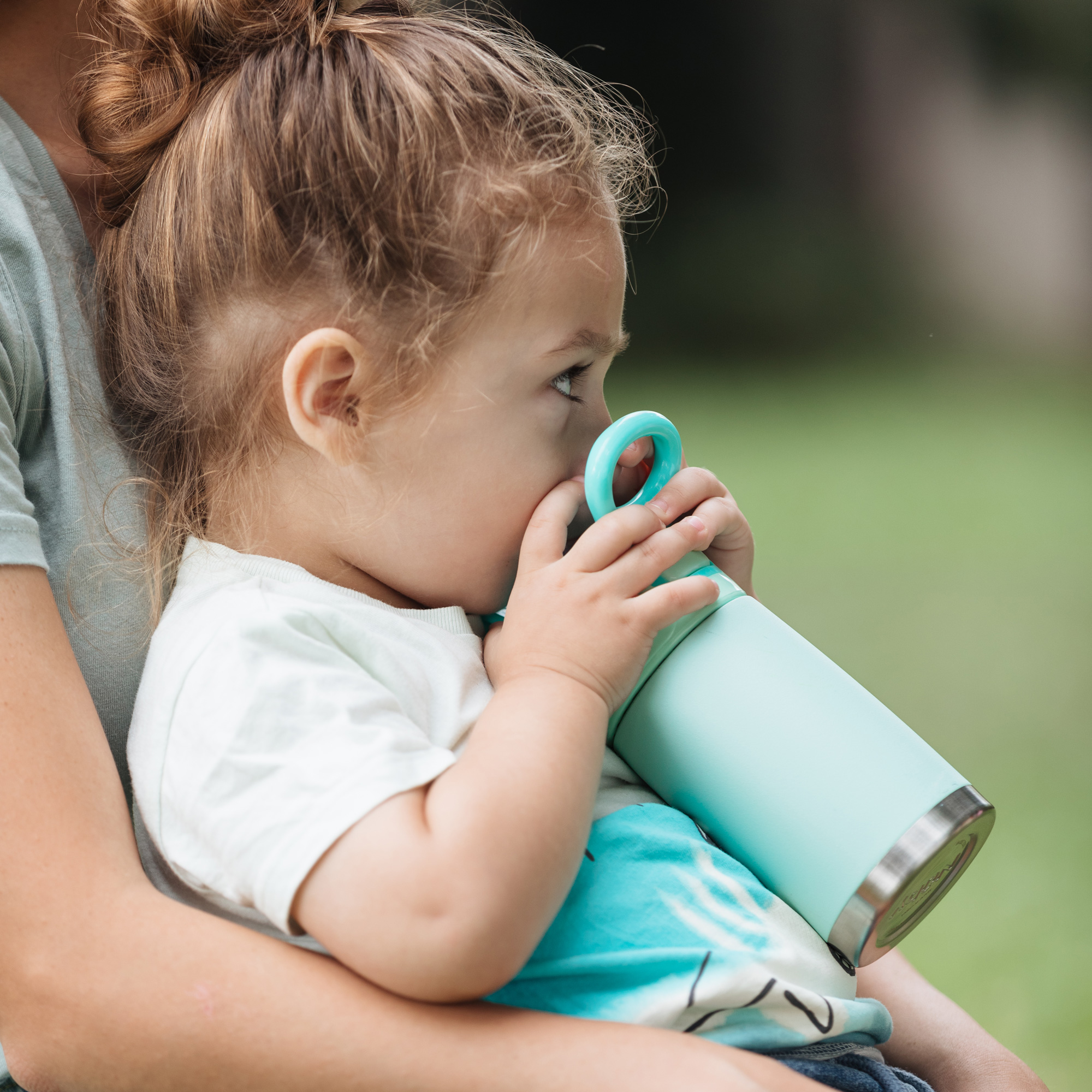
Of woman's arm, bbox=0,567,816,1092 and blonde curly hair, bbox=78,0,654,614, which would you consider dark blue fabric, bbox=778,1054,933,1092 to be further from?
blonde curly hair, bbox=78,0,654,614

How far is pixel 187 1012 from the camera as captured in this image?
666 mm

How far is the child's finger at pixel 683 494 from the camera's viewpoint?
90 cm

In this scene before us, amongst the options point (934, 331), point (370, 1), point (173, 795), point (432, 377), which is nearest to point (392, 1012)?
point (173, 795)

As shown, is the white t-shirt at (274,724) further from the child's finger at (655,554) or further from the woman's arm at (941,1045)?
the woman's arm at (941,1045)

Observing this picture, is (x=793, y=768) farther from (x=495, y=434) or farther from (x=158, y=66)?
(x=158, y=66)

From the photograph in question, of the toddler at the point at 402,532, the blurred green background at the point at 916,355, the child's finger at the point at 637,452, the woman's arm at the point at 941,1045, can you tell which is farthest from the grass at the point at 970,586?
the child's finger at the point at 637,452

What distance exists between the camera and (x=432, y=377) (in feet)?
2.81

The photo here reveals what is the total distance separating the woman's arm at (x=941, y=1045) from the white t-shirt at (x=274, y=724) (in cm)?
35

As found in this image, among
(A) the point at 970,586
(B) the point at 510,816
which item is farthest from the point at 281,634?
(A) the point at 970,586

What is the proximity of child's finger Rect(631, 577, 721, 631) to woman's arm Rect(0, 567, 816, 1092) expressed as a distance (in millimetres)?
292

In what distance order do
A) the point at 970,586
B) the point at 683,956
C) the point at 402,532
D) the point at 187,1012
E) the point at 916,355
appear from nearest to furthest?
the point at 187,1012, the point at 683,956, the point at 402,532, the point at 970,586, the point at 916,355

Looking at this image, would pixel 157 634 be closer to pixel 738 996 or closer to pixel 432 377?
pixel 432 377

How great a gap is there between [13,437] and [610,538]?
467 mm

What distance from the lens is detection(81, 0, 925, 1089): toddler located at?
0.69 m
